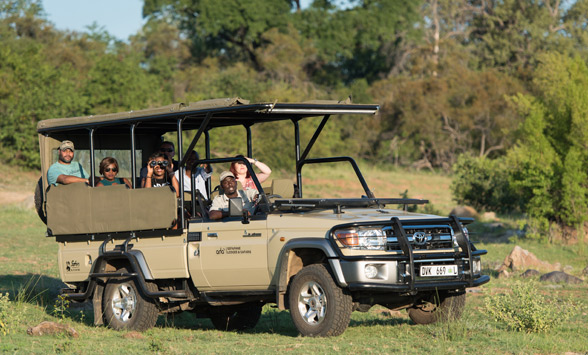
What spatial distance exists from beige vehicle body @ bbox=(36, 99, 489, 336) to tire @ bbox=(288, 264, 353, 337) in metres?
0.01

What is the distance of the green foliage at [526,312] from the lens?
29.6ft

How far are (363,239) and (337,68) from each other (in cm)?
4943

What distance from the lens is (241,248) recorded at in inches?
347

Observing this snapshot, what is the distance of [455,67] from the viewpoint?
1944 inches

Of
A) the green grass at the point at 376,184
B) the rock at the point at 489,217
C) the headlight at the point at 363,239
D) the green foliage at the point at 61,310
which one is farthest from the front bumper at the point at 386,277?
the green grass at the point at 376,184

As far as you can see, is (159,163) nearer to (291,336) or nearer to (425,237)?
(291,336)

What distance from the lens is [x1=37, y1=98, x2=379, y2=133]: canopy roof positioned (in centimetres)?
866

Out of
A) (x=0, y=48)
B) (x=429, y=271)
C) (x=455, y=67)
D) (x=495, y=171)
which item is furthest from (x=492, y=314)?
(x=455, y=67)

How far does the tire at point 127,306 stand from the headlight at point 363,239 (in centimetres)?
252

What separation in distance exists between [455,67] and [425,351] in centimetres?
4300

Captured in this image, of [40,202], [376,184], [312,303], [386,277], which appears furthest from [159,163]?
[376,184]

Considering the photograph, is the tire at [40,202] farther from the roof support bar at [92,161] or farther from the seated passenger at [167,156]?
the seated passenger at [167,156]

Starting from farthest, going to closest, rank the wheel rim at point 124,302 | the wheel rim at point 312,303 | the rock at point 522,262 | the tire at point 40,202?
1. the rock at point 522,262
2. the tire at point 40,202
3. the wheel rim at point 124,302
4. the wheel rim at point 312,303

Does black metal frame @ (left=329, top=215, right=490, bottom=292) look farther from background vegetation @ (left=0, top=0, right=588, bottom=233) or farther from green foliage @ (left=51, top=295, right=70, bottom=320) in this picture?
background vegetation @ (left=0, top=0, right=588, bottom=233)
